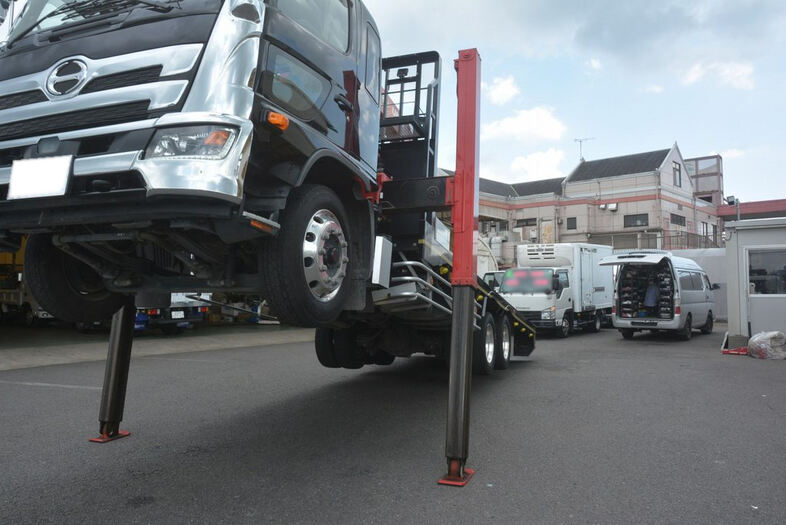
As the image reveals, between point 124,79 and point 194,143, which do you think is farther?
point 124,79

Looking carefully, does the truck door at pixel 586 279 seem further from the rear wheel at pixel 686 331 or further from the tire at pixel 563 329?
the rear wheel at pixel 686 331

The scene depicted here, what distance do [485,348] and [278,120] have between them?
5729 millimetres

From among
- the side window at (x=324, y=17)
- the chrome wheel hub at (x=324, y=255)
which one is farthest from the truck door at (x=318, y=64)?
the chrome wheel hub at (x=324, y=255)

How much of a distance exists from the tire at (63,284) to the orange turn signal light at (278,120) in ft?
6.47

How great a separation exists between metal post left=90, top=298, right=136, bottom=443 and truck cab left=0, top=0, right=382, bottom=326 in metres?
0.99

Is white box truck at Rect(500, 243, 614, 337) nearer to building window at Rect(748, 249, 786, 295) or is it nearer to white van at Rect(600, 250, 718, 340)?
white van at Rect(600, 250, 718, 340)

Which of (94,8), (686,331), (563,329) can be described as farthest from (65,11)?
(686,331)

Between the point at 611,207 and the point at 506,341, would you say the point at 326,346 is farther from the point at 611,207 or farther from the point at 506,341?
the point at 611,207

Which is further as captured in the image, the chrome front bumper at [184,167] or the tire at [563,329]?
the tire at [563,329]

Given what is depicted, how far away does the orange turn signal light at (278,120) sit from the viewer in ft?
9.14

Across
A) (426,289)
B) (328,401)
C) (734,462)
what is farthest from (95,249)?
(734,462)

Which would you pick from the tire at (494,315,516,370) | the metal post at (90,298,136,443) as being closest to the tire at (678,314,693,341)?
the tire at (494,315,516,370)

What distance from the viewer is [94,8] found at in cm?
331

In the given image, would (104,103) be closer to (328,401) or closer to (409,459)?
(409,459)
